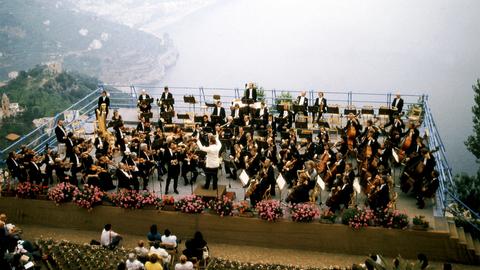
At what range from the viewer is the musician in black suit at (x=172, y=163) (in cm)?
1766

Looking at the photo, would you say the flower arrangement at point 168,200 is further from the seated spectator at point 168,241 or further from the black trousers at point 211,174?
the seated spectator at point 168,241

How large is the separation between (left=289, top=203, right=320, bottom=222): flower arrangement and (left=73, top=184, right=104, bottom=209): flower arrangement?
20.6ft

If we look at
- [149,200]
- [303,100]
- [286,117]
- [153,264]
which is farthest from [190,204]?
[303,100]

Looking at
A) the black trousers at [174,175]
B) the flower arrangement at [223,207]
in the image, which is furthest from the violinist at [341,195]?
the black trousers at [174,175]

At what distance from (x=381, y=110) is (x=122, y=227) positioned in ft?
34.2

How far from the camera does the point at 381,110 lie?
20344 mm

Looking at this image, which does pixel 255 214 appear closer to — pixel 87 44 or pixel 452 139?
pixel 452 139

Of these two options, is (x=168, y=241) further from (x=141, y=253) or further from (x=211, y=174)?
(x=211, y=174)

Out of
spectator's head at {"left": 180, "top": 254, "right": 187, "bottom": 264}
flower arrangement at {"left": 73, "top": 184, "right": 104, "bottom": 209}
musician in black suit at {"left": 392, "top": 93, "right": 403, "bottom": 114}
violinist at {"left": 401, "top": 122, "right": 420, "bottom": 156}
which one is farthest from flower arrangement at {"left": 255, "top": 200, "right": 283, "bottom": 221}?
musician in black suit at {"left": 392, "top": 93, "right": 403, "bottom": 114}

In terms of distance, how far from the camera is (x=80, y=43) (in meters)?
88.8

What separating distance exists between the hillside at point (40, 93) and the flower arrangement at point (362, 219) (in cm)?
4290

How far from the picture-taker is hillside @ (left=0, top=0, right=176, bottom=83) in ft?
270

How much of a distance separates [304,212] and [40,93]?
47.2m

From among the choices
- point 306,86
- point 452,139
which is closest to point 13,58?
point 306,86
